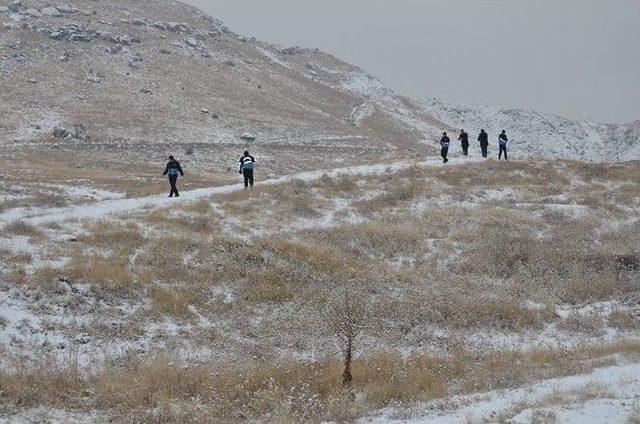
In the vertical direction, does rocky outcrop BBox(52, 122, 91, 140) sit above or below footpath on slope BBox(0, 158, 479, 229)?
above

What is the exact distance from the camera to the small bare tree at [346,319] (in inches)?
397

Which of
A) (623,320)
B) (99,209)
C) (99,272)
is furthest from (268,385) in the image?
(99,209)

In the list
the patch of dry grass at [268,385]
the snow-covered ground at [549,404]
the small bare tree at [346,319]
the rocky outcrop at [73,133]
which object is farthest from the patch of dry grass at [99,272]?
the rocky outcrop at [73,133]

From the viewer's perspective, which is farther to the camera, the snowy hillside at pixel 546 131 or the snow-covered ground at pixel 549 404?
the snowy hillside at pixel 546 131

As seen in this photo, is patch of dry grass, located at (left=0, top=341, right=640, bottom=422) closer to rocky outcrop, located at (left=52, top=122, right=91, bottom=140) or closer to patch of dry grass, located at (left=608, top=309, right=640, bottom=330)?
patch of dry grass, located at (left=608, top=309, right=640, bottom=330)

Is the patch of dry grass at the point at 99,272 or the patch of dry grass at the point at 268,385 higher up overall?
the patch of dry grass at the point at 99,272

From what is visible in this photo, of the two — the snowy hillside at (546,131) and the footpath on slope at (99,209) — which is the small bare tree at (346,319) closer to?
the footpath on slope at (99,209)

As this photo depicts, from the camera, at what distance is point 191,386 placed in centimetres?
927

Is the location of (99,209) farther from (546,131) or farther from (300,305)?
(546,131)

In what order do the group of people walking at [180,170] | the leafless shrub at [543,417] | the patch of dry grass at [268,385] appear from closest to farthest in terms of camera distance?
the leafless shrub at [543,417] < the patch of dry grass at [268,385] < the group of people walking at [180,170]

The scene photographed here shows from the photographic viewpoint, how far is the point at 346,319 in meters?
10.7

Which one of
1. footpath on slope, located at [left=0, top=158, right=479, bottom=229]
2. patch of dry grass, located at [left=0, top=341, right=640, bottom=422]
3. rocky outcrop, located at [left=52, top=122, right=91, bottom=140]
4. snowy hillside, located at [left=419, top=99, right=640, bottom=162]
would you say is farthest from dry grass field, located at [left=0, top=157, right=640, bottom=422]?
snowy hillside, located at [left=419, top=99, right=640, bottom=162]

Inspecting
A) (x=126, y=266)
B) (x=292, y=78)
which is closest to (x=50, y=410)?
(x=126, y=266)

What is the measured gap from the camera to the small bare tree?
10.1 metres
